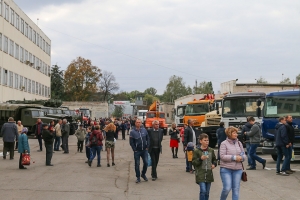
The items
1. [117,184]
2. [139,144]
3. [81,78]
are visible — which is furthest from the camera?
[81,78]

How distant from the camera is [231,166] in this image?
28.3ft

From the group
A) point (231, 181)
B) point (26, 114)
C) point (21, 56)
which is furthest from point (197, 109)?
point (21, 56)

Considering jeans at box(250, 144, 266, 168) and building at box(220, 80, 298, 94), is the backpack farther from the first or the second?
building at box(220, 80, 298, 94)

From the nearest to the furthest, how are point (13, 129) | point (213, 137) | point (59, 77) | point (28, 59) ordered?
point (13, 129) < point (213, 137) < point (28, 59) < point (59, 77)

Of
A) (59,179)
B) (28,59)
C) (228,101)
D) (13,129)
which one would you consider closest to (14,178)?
(59,179)

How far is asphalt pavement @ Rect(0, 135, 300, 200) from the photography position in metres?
11.1

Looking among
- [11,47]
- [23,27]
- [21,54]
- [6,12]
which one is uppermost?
[23,27]

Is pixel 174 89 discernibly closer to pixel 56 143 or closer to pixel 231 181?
pixel 56 143

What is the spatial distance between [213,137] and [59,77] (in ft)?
280

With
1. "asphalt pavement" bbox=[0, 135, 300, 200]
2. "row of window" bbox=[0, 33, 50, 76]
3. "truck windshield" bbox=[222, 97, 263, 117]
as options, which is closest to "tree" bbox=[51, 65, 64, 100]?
"row of window" bbox=[0, 33, 50, 76]

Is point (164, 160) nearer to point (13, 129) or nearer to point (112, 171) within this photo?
point (112, 171)

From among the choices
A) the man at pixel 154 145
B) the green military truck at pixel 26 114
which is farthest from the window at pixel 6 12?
the man at pixel 154 145

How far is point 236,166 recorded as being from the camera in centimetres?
864

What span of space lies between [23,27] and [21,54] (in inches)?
153
